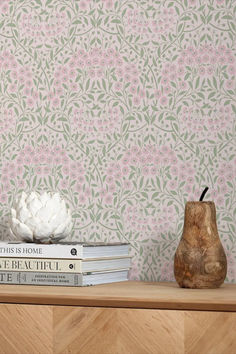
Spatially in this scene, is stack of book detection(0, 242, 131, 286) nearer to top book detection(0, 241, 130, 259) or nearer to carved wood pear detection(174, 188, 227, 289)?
top book detection(0, 241, 130, 259)

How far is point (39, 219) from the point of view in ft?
5.60

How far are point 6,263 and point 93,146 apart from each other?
44cm

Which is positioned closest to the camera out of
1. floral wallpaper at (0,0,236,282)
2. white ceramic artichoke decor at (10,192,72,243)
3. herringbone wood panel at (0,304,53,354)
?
herringbone wood panel at (0,304,53,354)

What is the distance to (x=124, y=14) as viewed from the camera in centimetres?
191

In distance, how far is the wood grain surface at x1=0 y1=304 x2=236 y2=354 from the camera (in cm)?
137

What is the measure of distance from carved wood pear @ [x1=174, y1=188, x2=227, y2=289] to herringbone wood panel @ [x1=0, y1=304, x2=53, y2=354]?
0.34 metres

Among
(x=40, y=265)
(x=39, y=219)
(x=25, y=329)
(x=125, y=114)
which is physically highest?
(x=125, y=114)

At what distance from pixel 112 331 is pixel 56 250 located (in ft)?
0.95

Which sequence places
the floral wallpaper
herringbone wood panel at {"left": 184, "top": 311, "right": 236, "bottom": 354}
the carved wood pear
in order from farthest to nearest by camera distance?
the floral wallpaper
the carved wood pear
herringbone wood panel at {"left": 184, "top": 311, "right": 236, "bottom": 354}

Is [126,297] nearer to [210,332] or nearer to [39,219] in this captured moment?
[210,332]

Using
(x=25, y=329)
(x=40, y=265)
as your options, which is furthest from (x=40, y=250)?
(x=25, y=329)

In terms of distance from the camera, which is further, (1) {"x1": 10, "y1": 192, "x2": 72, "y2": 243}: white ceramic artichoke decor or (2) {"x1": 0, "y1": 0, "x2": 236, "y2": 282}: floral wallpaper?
(2) {"x1": 0, "y1": 0, "x2": 236, "y2": 282}: floral wallpaper

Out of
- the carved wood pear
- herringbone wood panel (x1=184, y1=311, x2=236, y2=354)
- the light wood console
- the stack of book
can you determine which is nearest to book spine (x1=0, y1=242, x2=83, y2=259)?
the stack of book

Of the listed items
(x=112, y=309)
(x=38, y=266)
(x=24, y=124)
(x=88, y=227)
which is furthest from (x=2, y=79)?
(x=112, y=309)
